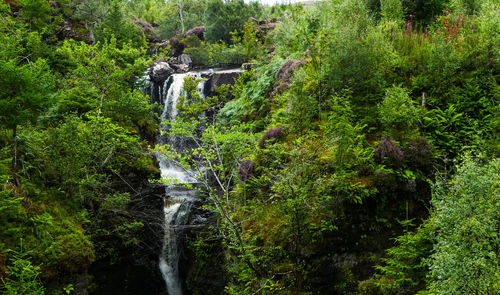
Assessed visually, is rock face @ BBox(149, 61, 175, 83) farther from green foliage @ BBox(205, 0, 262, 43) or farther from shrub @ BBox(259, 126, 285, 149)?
shrub @ BBox(259, 126, 285, 149)

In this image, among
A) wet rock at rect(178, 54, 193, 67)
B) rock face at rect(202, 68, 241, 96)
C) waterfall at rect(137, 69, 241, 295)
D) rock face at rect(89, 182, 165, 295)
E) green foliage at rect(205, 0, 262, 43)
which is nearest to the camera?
rock face at rect(89, 182, 165, 295)

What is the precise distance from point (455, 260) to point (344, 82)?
5648 mm

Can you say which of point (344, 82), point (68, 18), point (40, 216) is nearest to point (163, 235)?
point (40, 216)

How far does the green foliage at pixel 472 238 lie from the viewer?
9.26 feet

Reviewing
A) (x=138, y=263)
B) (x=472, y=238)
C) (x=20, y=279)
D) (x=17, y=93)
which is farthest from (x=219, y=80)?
(x=472, y=238)

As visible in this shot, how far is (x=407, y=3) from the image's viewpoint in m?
9.97

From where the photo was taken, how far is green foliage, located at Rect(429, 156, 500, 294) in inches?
111

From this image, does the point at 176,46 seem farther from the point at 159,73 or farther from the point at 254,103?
the point at 254,103

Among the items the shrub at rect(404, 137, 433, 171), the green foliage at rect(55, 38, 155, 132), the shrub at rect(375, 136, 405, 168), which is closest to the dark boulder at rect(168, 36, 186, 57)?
the green foliage at rect(55, 38, 155, 132)

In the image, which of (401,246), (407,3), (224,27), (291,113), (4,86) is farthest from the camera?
(224,27)

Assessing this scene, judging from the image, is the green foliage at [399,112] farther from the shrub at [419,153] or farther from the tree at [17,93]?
the tree at [17,93]

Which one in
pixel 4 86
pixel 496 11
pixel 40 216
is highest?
pixel 496 11

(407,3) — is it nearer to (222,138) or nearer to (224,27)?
(222,138)

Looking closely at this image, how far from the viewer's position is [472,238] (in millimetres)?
3020
